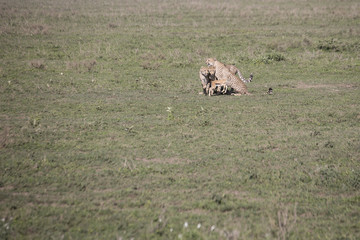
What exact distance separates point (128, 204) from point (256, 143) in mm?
3203

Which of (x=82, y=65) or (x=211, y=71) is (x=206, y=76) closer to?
(x=211, y=71)

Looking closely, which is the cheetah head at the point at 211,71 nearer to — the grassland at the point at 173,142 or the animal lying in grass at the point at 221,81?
the animal lying in grass at the point at 221,81

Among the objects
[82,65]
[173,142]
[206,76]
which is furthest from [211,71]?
[82,65]

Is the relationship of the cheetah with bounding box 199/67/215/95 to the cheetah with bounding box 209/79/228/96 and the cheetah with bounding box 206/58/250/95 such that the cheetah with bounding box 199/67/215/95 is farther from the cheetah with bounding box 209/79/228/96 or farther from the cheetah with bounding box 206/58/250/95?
the cheetah with bounding box 206/58/250/95

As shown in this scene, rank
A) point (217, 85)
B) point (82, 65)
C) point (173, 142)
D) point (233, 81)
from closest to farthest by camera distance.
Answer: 1. point (173, 142)
2. point (217, 85)
3. point (233, 81)
4. point (82, 65)

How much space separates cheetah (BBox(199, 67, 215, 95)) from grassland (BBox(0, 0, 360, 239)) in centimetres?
36

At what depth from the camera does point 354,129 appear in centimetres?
823

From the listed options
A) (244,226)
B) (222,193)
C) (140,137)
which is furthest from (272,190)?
(140,137)

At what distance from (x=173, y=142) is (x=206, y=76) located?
4.22 m

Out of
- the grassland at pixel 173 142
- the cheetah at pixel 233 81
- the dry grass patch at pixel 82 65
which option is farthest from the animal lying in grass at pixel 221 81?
the dry grass patch at pixel 82 65

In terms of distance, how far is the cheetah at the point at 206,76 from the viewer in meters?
10.9

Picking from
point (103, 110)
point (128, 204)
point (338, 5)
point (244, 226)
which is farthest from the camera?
point (338, 5)

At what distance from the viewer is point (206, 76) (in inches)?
436

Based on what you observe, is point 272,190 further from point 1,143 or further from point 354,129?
point 1,143
